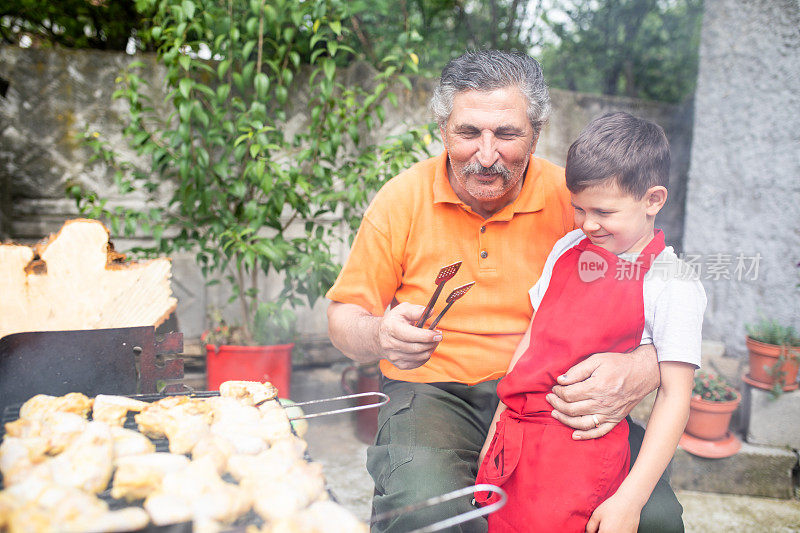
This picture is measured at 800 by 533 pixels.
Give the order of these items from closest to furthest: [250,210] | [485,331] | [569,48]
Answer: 1. [485,331]
2. [250,210]
3. [569,48]

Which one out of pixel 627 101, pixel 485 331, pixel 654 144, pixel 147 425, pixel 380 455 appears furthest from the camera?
pixel 627 101

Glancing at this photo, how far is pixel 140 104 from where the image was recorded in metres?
3.18

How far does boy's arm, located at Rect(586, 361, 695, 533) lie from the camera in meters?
1.42

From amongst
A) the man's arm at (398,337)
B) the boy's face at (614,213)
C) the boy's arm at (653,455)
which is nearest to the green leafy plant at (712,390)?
the boy's arm at (653,455)

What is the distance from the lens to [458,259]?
74.1 inches

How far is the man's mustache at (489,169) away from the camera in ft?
5.70

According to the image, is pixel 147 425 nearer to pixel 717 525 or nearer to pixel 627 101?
pixel 717 525

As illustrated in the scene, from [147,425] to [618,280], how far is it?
1.35 m

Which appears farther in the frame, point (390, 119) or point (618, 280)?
point (390, 119)

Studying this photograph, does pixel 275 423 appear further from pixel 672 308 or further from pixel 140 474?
pixel 672 308

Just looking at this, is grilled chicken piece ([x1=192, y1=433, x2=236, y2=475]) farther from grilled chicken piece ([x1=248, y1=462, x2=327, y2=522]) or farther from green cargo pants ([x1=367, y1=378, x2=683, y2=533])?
green cargo pants ([x1=367, y1=378, x2=683, y2=533])

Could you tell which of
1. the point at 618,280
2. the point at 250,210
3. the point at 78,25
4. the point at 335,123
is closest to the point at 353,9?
the point at 335,123

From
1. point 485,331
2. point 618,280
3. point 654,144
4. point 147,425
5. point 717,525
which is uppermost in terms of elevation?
point 654,144

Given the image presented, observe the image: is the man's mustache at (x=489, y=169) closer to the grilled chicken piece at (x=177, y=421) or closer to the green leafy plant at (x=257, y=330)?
the grilled chicken piece at (x=177, y=421)
